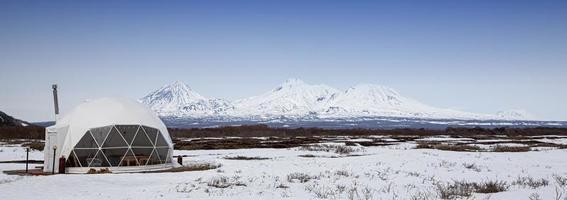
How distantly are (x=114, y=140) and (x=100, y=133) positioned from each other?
107cm

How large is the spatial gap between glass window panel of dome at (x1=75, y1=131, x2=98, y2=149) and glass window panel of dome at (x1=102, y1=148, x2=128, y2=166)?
61cm

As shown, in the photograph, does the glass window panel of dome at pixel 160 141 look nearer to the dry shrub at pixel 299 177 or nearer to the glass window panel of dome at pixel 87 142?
the glass window panel of dome at pixel 87 142

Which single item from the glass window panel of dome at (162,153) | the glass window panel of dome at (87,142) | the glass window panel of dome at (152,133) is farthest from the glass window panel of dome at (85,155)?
the glass window panel of dome at (162,153)

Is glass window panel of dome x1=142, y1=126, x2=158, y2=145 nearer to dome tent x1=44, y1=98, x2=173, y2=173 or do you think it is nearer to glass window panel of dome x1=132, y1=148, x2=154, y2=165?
dome tent x1=44, y1=98, x2=173, y2=173

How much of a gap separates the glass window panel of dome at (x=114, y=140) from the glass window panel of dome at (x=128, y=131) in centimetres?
21

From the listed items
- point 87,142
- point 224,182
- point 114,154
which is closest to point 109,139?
point 114,154

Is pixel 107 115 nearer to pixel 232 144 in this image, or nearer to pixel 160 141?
pixel 160 141

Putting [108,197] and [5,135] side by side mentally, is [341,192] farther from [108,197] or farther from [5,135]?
[5,135]

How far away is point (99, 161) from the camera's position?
26.1 meters

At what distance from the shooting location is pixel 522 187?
17953 mm

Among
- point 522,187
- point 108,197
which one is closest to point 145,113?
point 108,197

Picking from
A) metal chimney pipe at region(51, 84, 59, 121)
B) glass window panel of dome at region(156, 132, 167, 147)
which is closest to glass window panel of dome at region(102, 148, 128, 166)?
glass window panel of dome at region(156, 132, 167, 147)

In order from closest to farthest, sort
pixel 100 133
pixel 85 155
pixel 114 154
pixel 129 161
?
pixel 129 161, pixel 85 155, pixel 100 133, pixel 114 154

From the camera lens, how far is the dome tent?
26109 mm
